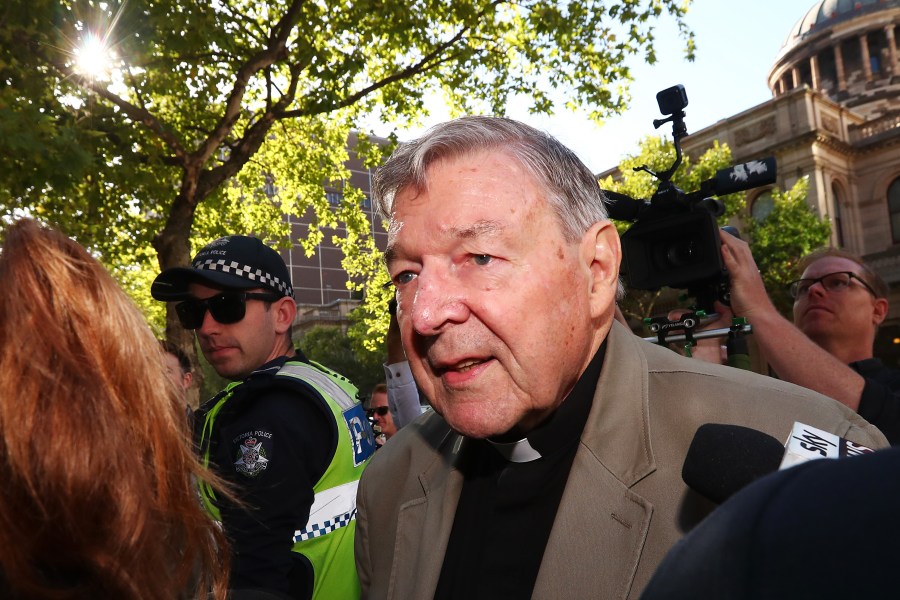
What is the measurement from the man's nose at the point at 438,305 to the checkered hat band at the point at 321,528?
1.14 metres

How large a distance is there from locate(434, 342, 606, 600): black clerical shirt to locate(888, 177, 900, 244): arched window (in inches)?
1626

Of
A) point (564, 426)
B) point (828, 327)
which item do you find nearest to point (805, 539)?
point (564, 426)

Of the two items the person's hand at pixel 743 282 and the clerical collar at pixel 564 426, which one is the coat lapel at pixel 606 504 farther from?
the person's hand at pixel 743 282

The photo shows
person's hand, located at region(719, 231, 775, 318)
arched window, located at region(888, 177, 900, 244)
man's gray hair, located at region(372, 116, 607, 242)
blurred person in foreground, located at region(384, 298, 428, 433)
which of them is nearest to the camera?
man's gray hair, located at region(372, 116, 607, 242)

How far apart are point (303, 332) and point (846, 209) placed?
36278 mm

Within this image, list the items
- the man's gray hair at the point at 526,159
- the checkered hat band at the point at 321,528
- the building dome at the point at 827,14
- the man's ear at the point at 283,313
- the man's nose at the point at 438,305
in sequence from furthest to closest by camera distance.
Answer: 1. the building dome at the point at 827,14
2. the man's ear at the point at 283,313
3. the checkered hat band at the point at 321,528
4. the man's gray hair at the point at 526,159
5. the man's nose at the point at 438,305

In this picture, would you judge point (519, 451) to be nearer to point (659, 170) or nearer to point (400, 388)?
point (400, 388)

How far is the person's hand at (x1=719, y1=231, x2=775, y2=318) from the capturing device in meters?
3.12

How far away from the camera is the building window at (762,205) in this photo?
3472cm

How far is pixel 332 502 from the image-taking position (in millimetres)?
2768

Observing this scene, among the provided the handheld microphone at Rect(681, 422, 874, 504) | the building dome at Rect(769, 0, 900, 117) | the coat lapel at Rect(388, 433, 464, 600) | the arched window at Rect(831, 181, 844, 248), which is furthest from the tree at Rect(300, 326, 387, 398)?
the handheld microphone at Rect(681, 422, 874, 504)

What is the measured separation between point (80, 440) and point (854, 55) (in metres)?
59.2

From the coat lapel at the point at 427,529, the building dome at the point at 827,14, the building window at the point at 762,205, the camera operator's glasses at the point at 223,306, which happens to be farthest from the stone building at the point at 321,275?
the coat lapel at the point at 427,529

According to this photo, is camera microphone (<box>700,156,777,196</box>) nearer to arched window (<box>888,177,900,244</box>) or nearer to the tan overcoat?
the tan overcoat
